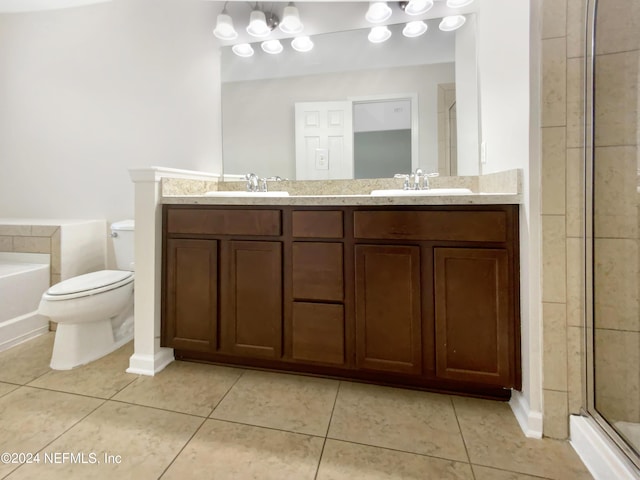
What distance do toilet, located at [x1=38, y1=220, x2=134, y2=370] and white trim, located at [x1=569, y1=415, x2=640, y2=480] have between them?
6.94 feet

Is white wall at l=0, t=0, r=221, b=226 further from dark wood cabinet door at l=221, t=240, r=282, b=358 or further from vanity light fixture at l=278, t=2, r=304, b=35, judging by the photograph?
dark wood cabinet door at l=221, t=240, r=282, b=358

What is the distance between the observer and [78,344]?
164 centimetres

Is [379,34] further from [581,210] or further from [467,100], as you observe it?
[581,210]

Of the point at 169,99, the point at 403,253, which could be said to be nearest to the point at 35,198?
the point at 169,99

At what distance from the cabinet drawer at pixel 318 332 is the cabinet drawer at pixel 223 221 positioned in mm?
389

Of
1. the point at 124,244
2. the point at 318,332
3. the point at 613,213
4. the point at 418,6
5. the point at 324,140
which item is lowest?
the point at 318,332

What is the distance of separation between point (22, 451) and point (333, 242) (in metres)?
1.30

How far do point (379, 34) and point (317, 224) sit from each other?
4.38 feet

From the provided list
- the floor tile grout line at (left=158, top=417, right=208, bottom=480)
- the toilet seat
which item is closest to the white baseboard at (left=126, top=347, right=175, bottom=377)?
the toilet seat

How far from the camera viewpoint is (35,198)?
2.56 metres

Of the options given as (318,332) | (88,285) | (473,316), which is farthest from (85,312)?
(473,316)

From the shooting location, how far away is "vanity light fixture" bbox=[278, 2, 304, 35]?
198cm

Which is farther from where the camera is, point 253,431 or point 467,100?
point 467,100

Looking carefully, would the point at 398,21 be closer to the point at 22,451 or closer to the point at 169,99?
the point at 169,99
